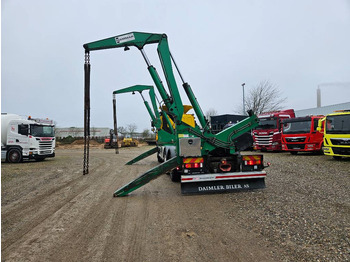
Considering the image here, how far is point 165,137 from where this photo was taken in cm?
1186

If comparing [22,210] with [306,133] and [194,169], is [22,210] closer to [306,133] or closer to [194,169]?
[194,169]

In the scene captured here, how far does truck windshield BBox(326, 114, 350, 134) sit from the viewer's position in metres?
11.8

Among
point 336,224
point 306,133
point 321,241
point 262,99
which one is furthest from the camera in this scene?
point 262,99

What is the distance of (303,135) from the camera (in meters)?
15.4

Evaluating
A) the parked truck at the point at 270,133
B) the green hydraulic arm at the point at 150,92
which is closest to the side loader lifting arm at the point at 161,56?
the green hydraulic arm at the point at 150,92

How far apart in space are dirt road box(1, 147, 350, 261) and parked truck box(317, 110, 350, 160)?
5.18 metres

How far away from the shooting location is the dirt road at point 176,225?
3.38 m

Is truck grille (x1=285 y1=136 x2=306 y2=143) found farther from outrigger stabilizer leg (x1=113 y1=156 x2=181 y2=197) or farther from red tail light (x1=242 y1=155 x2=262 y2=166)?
outrigger stabilizer leg (x1=113 y1=156 x2=181 y2=197)

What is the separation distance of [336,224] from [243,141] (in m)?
3.33

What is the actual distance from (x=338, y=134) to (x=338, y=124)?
56 cm

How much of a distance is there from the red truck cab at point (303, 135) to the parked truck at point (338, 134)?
102 inches

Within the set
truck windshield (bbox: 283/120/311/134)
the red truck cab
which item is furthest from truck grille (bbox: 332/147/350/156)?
truck windshield (bbox: 283/120/311/134)

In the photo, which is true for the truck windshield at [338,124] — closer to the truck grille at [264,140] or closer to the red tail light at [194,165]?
the truck grille at [264,140]

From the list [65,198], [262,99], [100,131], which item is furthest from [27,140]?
[100,131]
